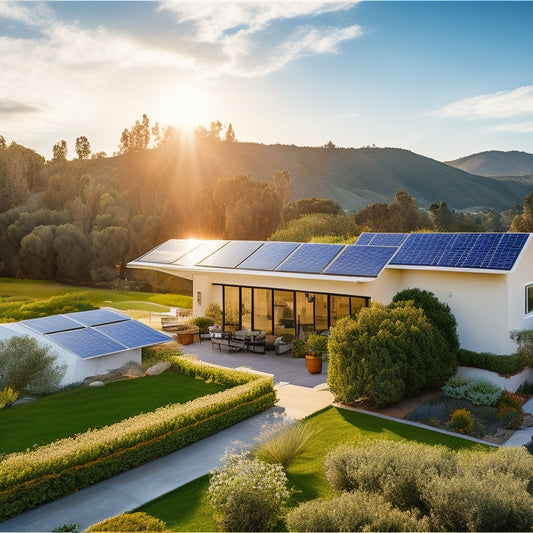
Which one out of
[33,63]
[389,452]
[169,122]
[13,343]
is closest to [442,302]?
[389,452]

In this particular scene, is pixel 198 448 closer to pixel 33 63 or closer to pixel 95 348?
pixel 95 348

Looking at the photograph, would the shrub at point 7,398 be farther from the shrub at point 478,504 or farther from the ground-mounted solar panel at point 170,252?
the shrub at point 478,504

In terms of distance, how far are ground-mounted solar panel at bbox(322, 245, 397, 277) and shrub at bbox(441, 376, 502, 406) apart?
3.96 metres

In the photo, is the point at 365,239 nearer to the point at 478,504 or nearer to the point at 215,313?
the point at 215,313

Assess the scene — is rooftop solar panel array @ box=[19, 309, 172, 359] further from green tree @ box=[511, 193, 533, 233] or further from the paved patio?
green tree @ box=[511, 193, 533, 233]

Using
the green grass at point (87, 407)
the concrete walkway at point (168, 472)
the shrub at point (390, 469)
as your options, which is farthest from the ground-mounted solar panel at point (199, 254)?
the shrub at point (390, 469)

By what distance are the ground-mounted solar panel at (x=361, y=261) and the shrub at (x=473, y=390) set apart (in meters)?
3.96

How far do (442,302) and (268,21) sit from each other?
34.1ft

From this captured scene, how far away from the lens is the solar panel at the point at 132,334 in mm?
15707

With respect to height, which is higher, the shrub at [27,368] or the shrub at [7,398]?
the shrub at [27,368]

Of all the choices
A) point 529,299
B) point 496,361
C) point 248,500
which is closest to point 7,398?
point 248,500

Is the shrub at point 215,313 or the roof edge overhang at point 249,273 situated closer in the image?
→ the roof edge overhang at point 249,273

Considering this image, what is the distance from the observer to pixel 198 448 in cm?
1078

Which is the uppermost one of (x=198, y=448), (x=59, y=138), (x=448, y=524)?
(x=59, y=138)
